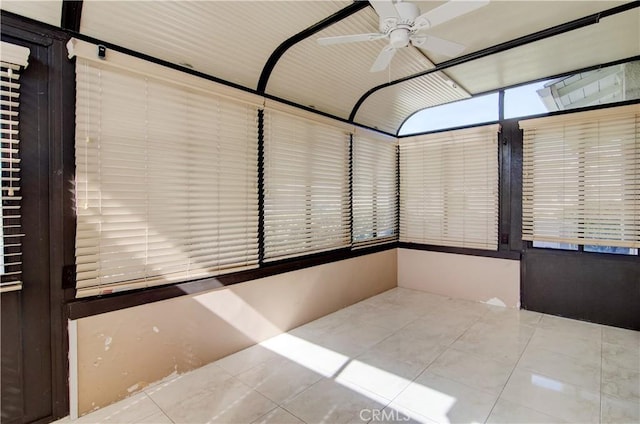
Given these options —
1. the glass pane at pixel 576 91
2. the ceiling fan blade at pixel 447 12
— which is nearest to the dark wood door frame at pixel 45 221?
the ceiling fan blade at pixel 447 12

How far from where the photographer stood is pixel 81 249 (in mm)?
2117

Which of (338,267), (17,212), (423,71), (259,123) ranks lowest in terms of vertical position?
(338,267)

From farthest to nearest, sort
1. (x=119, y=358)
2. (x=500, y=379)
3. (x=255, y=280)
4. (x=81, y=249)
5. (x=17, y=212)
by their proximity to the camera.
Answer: (x=255, y=280)
(x=500, y=379)
(x=119, y=358)
(x=81, y=249)
(x=17, y=212)

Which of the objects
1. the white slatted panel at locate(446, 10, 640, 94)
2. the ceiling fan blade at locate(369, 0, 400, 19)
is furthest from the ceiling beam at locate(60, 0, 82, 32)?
the white slatted panel at locate(446, 10, 640, 94)

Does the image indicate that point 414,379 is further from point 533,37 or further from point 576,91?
point 576,91

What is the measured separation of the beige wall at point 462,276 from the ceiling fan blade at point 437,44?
3.28 m

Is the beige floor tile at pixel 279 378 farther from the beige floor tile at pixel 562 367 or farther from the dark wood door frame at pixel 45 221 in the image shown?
the beige floor tile at pixel 562 367

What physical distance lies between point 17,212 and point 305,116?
2706 millimetres

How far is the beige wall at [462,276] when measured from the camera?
4.30 metres

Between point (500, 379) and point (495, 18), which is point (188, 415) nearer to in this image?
point (500, 379)

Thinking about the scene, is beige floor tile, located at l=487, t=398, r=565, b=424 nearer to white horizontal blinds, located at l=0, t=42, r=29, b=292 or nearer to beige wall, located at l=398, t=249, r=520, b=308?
beige wall, located at l=398, t=249, r=520, b=308

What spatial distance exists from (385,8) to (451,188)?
3477 millimetres

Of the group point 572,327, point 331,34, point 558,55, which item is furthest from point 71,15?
point 572,327

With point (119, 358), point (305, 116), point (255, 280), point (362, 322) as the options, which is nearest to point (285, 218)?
point (255, 280)
